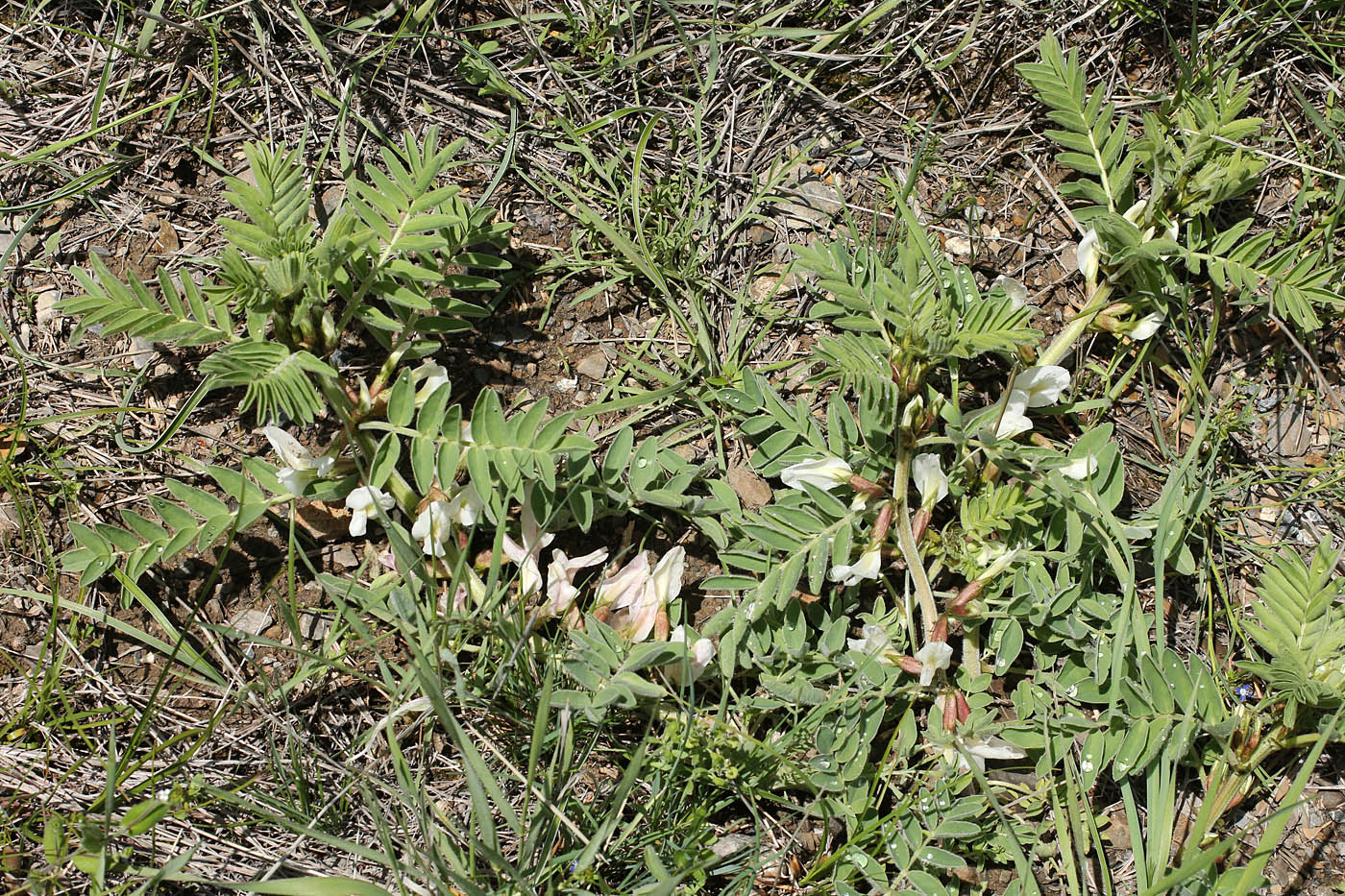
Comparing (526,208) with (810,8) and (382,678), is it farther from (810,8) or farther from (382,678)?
(382,678)

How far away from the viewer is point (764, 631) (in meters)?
2.52

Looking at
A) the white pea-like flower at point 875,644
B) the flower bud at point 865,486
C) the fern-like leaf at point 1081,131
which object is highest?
the fern-like leaf at point 1081,131

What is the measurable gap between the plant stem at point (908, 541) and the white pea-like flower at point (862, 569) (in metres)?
0.07

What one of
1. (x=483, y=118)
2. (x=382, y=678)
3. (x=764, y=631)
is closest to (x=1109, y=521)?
(x=764, y=631)

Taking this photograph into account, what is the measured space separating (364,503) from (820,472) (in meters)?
1.09

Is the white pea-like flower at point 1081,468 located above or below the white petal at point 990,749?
above

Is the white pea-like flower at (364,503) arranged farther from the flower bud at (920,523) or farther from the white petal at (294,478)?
the flower bud at (920,523)

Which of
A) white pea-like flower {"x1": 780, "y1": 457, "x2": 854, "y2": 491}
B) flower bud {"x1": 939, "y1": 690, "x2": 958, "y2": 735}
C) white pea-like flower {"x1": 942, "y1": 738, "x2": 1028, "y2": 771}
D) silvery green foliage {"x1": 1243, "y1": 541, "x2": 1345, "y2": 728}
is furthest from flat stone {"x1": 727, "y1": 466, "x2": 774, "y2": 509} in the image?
silvery green foliage {"x1": 1243, "y1": 541, "x2": 1345, "y2": 728}

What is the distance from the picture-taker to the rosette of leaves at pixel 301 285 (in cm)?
223

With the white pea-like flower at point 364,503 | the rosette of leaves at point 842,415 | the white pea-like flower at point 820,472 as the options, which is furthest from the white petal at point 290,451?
the white pea-like flower at point 820,472

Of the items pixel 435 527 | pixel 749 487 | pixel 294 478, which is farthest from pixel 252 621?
pixel 749 487

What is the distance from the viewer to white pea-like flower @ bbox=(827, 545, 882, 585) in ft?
8.05

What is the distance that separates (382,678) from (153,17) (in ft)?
6.24

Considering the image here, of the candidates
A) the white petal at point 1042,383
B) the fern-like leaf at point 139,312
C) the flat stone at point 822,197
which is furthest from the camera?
the flat stone at point 822,197
